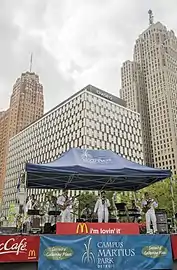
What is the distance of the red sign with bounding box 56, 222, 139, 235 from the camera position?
817 centimetres

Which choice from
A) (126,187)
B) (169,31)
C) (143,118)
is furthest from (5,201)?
(169,31)

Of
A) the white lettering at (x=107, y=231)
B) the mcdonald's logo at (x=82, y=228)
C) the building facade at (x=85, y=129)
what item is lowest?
the white lettering at (x=107, y=231)

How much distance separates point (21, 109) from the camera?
126 meters

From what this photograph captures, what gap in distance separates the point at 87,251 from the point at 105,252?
1.79 ft

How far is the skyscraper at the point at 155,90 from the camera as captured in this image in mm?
124938

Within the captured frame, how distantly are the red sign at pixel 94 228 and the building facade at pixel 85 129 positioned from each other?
69.2m

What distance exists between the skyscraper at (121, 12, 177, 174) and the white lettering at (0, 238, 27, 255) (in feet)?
382

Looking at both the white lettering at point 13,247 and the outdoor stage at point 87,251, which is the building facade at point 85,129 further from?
the white lettering at point 13,247

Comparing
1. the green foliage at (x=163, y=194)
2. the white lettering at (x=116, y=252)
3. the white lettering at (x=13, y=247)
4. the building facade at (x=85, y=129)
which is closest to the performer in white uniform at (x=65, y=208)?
the white lettering at (x=116, y=252)

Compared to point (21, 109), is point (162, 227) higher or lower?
lower

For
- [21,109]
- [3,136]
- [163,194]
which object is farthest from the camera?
[3,136]

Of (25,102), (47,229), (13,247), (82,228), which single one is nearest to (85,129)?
(25,102)

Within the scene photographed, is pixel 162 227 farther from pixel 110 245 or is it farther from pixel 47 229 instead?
pixel 47 229

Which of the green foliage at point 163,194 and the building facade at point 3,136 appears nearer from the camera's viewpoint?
the green foliage at point 163,194
